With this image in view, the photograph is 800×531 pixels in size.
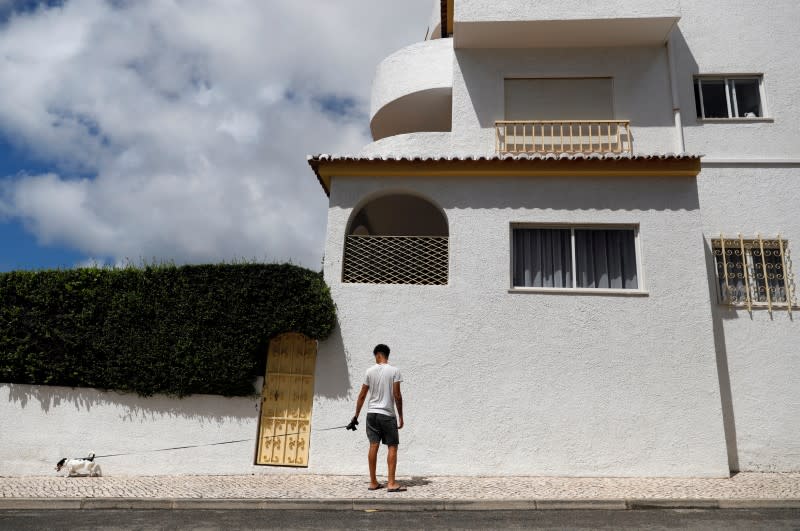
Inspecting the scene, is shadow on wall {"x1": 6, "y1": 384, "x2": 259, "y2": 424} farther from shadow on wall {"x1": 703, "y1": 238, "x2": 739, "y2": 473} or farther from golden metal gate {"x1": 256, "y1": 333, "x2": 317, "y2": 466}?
shadow on wall {"x1": 703, "y1": 238, "x2": 739, "y2": 473}

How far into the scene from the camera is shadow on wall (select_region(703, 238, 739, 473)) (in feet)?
27.1

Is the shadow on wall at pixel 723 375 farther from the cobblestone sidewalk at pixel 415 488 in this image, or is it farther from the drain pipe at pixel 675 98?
the drain pipe at pixel 675 98

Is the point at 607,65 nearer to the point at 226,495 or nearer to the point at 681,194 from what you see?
the point at 681,194

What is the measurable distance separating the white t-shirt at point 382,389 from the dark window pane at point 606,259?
3658 mm

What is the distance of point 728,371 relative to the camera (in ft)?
28.0

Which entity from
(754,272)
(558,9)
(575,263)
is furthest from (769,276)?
(558,9)

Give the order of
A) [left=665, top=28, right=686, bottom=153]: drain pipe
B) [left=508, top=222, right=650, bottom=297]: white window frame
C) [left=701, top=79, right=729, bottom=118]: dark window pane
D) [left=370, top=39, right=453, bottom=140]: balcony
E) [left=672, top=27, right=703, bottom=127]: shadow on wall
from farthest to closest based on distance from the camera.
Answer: [left=370, top=39, right=453, bottom=140]: balcony, [left=701, top=79, right=729, bottom=118]: dark window pane, [left=672, top=27, right=703, bottom=127]: shadow on wall, [left=665, top=28, right=686, bottom=153]: drain pipe, [left=508, top=222, right=650, bottom=297]: white window frame

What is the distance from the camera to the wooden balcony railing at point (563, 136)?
33.4ft

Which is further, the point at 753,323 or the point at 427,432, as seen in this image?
the point at 753,323

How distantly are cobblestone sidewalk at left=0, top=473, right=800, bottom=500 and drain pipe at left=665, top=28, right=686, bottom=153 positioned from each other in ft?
18.8

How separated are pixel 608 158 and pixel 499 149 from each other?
254 centimetres

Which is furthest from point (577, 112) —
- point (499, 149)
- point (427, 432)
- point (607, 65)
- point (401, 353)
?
point (427, 432)

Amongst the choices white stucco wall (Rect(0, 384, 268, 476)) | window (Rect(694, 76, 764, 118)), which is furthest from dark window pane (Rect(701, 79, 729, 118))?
white stucco wall (Rect(0, 384, 268, 476))

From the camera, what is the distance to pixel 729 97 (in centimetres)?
1038
